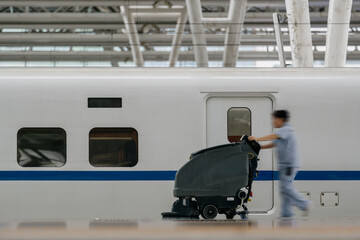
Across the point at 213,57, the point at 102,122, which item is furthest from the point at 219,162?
the point at 213,57

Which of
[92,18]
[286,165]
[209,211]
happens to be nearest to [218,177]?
[209,211]

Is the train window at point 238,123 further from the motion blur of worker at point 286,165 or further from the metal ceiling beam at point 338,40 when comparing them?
the metal ceiling beam at point 338,40

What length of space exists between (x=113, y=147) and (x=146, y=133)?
0.46 metres

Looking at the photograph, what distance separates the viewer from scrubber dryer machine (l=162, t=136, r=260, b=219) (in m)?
6.16

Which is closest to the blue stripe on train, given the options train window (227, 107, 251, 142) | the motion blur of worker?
train window (227, 107, 251, 142)

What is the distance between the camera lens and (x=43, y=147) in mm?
7906

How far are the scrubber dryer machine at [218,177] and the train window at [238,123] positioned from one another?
1.65 meters

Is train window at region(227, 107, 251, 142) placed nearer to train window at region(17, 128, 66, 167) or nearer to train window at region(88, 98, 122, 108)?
train window at region(88, 98, 122, 108)

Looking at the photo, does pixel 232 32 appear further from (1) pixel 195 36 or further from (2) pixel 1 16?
(2) pixel 1 16

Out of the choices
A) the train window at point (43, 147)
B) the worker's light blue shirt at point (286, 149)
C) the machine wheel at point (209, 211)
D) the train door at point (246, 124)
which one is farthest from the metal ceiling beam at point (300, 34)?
the machine wheel at point (209, 211)

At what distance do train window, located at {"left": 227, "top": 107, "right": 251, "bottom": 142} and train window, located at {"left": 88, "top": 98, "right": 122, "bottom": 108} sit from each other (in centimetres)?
145

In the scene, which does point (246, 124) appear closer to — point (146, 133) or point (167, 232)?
point (146, 133)

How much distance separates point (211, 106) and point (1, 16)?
2211 cm

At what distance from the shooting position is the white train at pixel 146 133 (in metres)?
7.81
